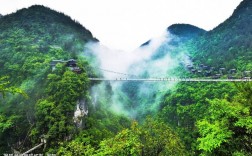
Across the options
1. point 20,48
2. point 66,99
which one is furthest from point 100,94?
point 66,99

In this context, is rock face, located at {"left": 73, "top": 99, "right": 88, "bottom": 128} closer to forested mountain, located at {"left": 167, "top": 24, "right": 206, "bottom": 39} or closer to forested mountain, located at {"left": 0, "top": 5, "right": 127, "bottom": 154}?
forested mountain, located at {"left": 0, "top": 5, "right": 127, "bottom": 154}

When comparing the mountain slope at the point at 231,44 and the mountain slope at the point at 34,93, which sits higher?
the mountain slope at the point at 231,44

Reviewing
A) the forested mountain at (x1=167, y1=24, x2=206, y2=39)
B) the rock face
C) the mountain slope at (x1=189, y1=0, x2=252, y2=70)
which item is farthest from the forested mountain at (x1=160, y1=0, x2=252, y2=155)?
the forested mountain at (x1=167, y1=24, x2=206, y2=39)

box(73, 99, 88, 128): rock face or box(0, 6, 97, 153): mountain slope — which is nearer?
box(0, 6, 97, 153): mountain slope

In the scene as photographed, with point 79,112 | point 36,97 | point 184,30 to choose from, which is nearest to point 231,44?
point 79,112

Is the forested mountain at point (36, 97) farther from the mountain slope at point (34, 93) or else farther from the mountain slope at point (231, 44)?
the mountain slope at point (231, 44)

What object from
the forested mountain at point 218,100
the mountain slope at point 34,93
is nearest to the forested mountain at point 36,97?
the mountain slope at point 34,93

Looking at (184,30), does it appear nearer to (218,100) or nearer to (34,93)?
(34,93)

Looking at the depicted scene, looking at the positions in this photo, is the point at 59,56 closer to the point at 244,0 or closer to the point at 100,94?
the point at 100,94
